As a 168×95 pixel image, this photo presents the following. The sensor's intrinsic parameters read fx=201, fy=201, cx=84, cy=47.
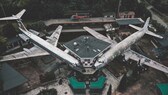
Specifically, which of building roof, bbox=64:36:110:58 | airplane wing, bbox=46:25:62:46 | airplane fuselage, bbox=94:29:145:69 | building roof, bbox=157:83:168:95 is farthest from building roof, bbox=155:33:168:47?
airplane wing, bbox=46:25:62:46

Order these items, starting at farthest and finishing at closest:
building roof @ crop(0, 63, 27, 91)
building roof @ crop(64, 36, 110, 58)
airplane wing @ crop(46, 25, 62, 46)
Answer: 1. airplane wing @ crop(46, 25, 62, 46)
2. building roof @ crop(64, 36, 110, 58)
3. building roof @ crop(0, 63, 27, 91)

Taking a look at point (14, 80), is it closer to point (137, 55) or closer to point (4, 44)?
point (4, 44)

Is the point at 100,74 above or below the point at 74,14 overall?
below

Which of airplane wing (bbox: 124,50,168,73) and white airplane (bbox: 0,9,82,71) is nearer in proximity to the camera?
white airplane (bbox: 0,9,82,71)

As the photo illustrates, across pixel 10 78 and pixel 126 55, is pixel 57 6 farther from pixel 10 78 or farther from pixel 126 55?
pixel 10 78

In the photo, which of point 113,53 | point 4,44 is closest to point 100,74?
point 113,53

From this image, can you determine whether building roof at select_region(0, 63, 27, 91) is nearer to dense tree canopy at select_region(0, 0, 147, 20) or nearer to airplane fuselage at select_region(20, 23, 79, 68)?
airplane fuselage at select_region(20, 23, 79, 68)

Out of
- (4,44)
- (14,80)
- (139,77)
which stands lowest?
(139,77)
